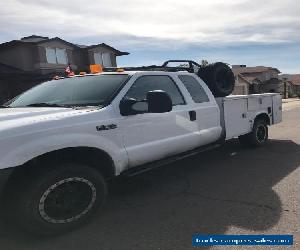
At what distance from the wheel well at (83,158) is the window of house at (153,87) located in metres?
0.86

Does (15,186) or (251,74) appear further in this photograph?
(251,74)

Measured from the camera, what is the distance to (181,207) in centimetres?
453

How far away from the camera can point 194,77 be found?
6207 millimetres

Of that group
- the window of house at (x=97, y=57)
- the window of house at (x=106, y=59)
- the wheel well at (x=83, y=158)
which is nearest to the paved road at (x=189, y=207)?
the wheel well at (x=83, y=158)

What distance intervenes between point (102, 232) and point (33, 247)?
0.69 m

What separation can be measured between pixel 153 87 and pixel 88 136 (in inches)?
61.7

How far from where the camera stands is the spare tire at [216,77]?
258 inches

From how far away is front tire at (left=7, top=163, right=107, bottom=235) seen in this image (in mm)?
3598

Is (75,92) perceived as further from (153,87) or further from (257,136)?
(257,136)

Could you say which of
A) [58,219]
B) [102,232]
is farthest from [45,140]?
[102,232]

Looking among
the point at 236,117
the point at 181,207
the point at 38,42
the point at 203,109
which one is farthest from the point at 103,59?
the point at 181,207

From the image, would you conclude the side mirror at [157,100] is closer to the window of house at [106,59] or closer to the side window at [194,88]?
the side window at [194,88]

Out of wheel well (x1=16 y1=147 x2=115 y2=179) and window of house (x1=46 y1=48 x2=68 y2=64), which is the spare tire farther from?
window of house (x1=46 y1=48 x2=68 y2=64)

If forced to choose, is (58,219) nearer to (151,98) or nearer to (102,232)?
(102,232)
